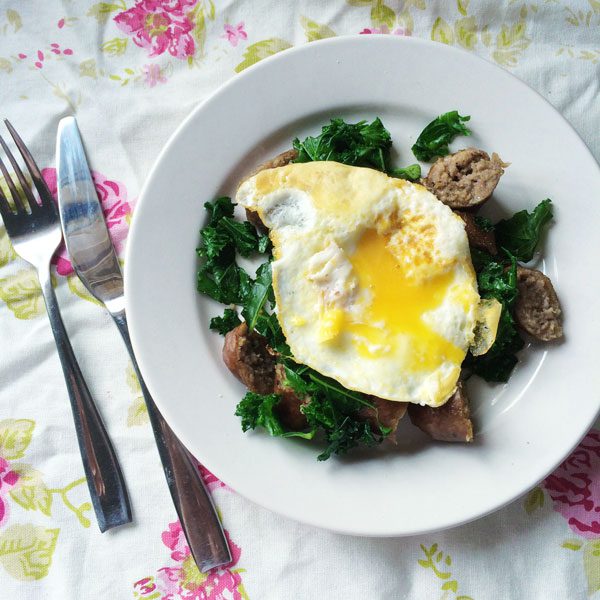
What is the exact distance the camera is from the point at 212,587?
13.2ft

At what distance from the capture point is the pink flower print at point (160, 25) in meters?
4.22

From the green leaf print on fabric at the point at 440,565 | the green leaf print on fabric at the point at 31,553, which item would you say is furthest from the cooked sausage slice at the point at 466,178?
the green leaf print on fabric at the point at 31,553

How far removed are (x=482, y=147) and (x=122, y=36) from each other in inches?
89.5

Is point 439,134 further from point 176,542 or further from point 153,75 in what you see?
point 176,542

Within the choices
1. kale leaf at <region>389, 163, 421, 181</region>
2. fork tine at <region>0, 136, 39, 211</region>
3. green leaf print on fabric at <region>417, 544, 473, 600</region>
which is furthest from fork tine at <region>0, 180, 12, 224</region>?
green leaf print on fabric at <region>417, 544, 473, 600</region>

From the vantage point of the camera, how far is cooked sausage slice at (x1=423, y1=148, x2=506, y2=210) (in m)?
3.72

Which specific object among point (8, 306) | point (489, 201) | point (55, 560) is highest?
point (489, 201)

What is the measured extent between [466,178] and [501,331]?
847mm

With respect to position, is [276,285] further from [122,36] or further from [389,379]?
[122,36]

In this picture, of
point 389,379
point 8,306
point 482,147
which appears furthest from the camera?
point 8,306

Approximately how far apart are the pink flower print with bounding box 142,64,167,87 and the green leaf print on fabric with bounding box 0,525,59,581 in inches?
108

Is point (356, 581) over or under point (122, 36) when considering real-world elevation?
under

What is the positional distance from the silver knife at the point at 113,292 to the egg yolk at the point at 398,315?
128 cm

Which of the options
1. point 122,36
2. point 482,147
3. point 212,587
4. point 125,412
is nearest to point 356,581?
point 212,587
